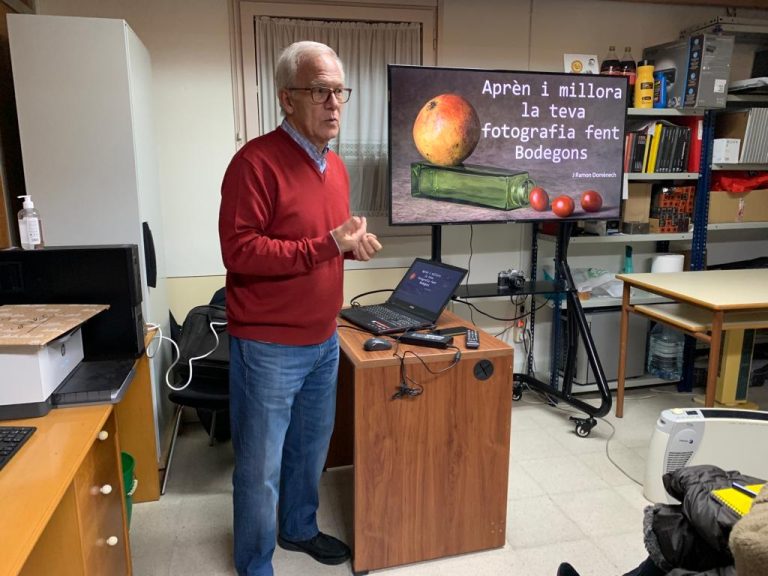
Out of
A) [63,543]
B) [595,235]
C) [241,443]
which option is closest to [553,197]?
[595,235]

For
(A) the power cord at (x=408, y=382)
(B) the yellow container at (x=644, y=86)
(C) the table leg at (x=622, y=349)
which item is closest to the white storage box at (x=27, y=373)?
(A) the power cord at (x=408, y=382)

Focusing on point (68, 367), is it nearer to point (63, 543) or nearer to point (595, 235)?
point (63, 543)

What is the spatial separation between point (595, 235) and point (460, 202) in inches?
36.7

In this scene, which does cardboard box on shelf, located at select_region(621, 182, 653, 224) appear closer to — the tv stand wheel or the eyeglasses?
the tv stand wheel

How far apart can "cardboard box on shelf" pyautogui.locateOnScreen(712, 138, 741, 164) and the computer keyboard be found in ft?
11.6

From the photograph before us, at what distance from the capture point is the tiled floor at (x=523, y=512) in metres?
1.95

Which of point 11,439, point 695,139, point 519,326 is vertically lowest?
point 519,326

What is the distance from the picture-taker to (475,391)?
6.08ft

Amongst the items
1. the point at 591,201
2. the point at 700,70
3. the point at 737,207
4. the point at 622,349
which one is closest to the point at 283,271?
the point at 591,201

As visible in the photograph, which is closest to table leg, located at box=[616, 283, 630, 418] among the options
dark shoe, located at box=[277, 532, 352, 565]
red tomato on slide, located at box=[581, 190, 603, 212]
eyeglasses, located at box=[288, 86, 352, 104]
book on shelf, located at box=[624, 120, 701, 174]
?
red tomato on slide, located at box=[581, 190, 603, 212]

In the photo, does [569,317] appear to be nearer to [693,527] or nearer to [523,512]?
[523,512]

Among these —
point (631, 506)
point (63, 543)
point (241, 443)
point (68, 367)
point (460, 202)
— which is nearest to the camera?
point (63, 543)

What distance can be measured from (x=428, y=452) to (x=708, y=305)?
4.74ft

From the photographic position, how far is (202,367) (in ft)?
7.64
